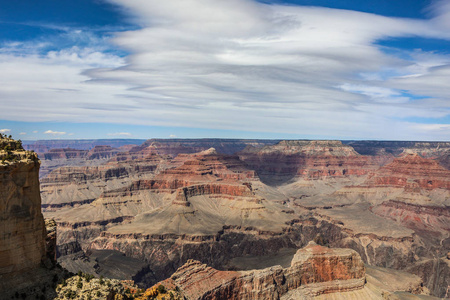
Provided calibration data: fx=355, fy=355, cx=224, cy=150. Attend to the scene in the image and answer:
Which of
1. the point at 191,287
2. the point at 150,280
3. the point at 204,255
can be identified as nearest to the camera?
the point at 191,287

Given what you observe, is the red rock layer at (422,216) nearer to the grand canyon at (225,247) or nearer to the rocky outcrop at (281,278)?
the grand canyon at (225,247)

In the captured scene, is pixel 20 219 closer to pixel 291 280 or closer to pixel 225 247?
pixel 291 280

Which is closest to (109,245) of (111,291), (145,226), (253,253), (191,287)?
(145,226)

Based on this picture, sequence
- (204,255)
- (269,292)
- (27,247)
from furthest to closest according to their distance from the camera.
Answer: (204,255), (269,292), (27,247)

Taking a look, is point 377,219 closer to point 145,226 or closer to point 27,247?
point 145,226

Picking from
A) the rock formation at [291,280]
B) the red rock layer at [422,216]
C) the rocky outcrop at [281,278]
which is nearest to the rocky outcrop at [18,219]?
the rock formation at [291,280]

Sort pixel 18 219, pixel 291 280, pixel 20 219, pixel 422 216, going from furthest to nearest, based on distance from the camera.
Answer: pixel 422 216 < pixel 291 280 < pixel 20 219 < pixel 18 219

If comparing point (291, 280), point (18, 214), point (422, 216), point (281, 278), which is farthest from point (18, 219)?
point (422, 216)
